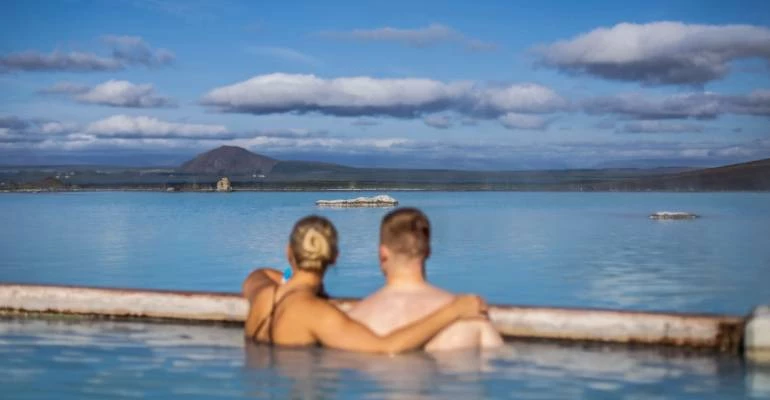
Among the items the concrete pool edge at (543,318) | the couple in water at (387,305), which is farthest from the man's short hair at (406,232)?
the concrete pool edge at (543,318)

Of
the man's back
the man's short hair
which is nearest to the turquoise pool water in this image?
the man's back

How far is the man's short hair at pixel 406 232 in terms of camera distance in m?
6.95

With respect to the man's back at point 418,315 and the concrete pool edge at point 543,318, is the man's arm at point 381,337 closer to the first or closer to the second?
the man's back at point 418,315

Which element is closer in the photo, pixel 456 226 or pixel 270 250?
pixel 270 250

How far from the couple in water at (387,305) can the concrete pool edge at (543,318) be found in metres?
1.34

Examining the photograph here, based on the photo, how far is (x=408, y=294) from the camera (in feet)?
24.0

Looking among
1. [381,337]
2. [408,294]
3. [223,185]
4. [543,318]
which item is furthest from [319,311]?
[223,185]

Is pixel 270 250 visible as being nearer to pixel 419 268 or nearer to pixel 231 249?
pixel 231 249

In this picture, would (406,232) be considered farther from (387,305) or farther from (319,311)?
(319,311)

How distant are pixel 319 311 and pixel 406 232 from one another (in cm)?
116

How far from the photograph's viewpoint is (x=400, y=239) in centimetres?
701

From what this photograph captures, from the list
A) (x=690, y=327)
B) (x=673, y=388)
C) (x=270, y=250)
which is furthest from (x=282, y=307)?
(x=270, y=250)

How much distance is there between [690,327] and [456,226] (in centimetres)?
3425

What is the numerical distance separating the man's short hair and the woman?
1.66 feet
